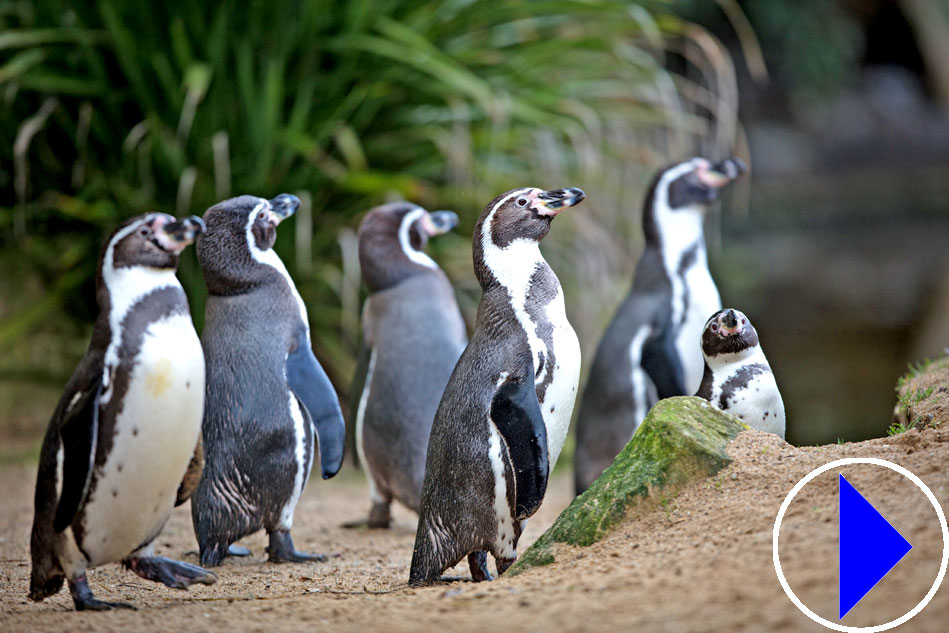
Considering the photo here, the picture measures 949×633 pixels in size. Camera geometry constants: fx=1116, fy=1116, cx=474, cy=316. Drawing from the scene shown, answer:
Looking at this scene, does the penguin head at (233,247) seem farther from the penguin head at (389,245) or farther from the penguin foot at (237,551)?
the penguin head at (389,245)

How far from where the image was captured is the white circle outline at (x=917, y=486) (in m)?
2.15

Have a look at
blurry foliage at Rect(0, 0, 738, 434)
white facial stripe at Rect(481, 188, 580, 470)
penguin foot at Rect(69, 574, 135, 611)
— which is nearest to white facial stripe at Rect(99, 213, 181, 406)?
penguin foot at Rect(69, 574, 135, 611)

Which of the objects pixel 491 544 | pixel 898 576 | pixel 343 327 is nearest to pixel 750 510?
pixel 898 576

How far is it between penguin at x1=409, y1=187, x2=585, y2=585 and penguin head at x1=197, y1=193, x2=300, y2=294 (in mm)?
869

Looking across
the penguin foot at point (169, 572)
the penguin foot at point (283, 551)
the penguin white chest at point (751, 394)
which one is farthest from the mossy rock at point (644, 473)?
the penguin foot at point (283, 551)

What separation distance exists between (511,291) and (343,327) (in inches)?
140

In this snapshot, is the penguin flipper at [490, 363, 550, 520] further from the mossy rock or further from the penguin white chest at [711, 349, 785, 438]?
the penguin white chest at [711, 349, 785, 438]

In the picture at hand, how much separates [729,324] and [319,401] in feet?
4.69

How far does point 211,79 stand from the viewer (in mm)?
7125

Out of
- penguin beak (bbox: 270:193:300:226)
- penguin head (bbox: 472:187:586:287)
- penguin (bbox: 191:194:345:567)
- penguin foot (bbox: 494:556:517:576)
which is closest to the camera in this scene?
penguin foot (bbox: 494:556:517:576)

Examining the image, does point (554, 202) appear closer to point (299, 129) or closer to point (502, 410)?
point (502, 410)

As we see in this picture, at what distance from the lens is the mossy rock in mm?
3160

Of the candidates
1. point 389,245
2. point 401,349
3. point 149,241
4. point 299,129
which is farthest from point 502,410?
point 299,129

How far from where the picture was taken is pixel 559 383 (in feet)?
11.6
